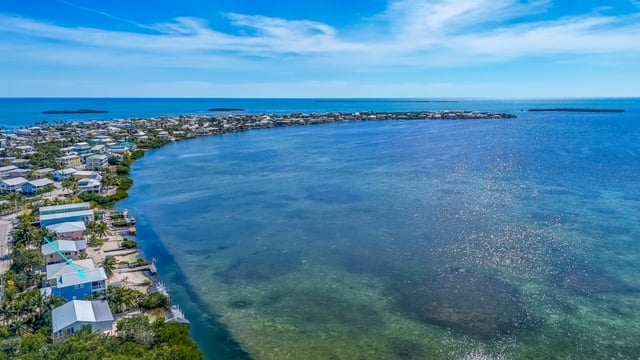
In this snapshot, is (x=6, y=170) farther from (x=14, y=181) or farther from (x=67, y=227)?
(x=67, y=227)

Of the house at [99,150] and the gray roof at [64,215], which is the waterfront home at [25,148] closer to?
the house at [99,150]

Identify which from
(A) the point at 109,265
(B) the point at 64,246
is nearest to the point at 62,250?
(B) the point at 64,246

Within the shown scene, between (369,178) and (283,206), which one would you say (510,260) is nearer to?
(283,206)

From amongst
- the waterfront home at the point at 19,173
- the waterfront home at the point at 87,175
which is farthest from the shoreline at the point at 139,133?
the waterfront home at the point at 19,173

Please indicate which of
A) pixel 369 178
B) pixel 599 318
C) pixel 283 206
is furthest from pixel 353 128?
pixel 599 318

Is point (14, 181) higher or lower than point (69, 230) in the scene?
higher

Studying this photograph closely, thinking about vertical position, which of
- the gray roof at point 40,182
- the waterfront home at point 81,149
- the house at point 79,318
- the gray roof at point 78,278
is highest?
the waterfront home at point 81,149
